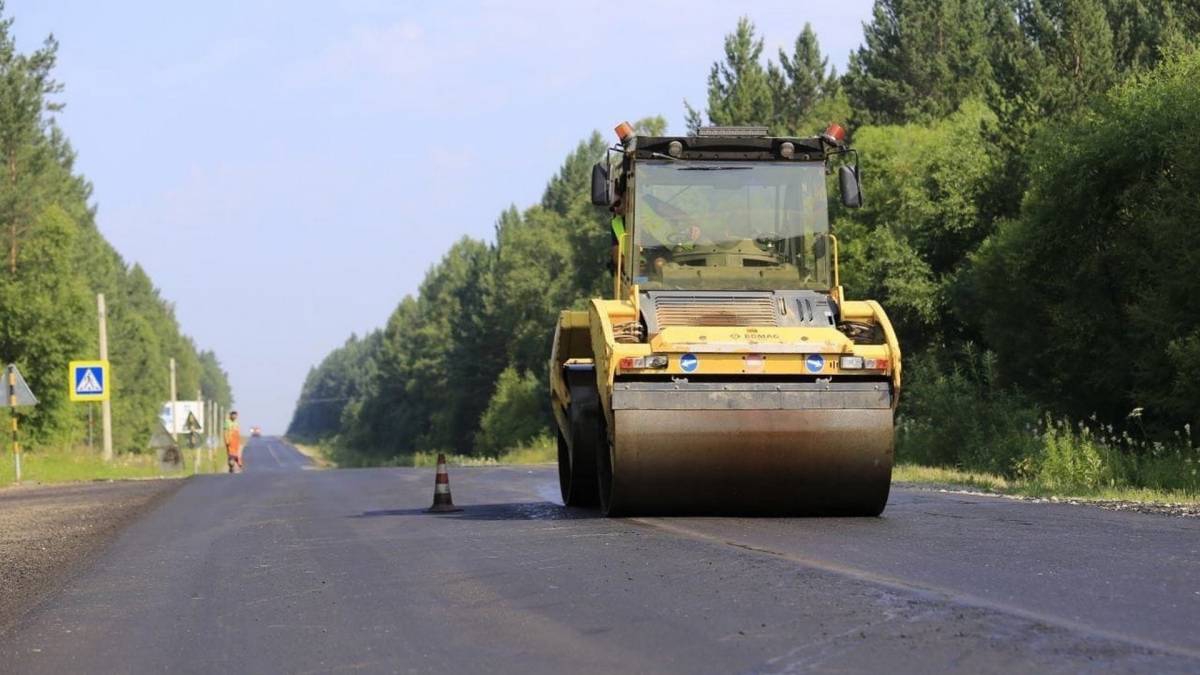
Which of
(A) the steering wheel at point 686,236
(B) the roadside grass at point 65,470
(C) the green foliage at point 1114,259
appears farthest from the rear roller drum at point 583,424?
(B) the roadside grass at point 65,470

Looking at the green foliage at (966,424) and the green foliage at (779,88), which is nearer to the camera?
the green foliage at (966,424)

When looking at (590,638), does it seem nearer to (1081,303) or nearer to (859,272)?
(1081,303)

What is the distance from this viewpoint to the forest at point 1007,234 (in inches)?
1268

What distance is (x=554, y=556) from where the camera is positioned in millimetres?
11242

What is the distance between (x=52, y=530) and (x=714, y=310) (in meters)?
8.44

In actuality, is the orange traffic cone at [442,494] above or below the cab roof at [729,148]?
below

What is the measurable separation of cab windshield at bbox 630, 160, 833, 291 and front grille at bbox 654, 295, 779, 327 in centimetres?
55

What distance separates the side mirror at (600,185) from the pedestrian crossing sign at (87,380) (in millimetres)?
31503

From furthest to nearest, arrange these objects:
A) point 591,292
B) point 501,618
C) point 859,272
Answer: point 591,292
point 859,272
point 501,618

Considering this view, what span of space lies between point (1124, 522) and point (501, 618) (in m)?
6.94

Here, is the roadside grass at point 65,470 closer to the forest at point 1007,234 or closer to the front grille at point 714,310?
the forest at point 1007,234

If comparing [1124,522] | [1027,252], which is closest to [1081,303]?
[1027,252]

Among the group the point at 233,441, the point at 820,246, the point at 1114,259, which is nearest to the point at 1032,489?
the point at 820,246

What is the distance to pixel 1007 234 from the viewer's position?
134 ft
